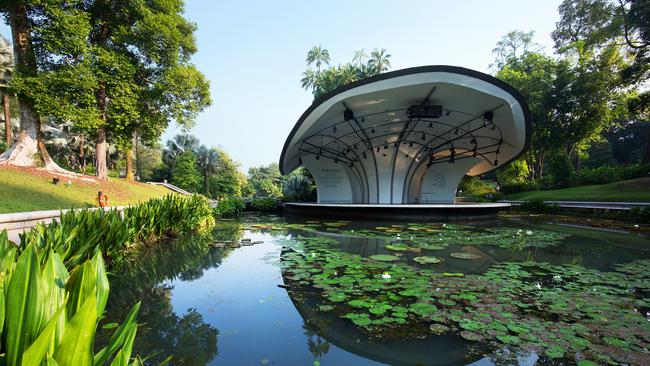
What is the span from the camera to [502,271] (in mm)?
4219

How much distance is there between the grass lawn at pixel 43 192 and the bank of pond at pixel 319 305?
15.8 ft

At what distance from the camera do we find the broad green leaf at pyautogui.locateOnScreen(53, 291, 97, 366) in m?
0.90

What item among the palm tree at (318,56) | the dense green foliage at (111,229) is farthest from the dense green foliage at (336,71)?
the dense green foliage at (111,229)

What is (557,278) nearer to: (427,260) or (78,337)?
(427,260)

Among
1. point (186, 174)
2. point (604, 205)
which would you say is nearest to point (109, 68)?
point (186, 174)

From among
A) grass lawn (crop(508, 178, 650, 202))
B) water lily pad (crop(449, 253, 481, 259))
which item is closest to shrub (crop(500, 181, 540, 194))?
grass lawn (crop(508, 178, 650, 202))

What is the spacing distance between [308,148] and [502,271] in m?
13.2

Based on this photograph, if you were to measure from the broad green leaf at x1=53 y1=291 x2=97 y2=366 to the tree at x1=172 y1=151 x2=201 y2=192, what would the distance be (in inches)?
1143

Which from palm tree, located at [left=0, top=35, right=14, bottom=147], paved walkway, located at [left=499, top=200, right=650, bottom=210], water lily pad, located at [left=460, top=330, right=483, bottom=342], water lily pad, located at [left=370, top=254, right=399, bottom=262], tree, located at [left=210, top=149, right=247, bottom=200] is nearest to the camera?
water lily pad, located at [left=460, top=330, right=483, bottom=342]

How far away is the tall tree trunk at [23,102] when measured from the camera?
35.0ft

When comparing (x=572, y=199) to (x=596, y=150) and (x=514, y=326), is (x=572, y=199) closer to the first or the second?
(x=514, y=326)

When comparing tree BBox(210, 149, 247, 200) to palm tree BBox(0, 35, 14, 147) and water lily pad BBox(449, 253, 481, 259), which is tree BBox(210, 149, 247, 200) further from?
water lily pad BBox(449, 253, 481, 259)

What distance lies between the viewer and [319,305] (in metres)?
3.08

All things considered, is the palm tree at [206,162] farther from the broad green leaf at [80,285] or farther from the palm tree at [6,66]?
the broad green leaf at [80,285]
